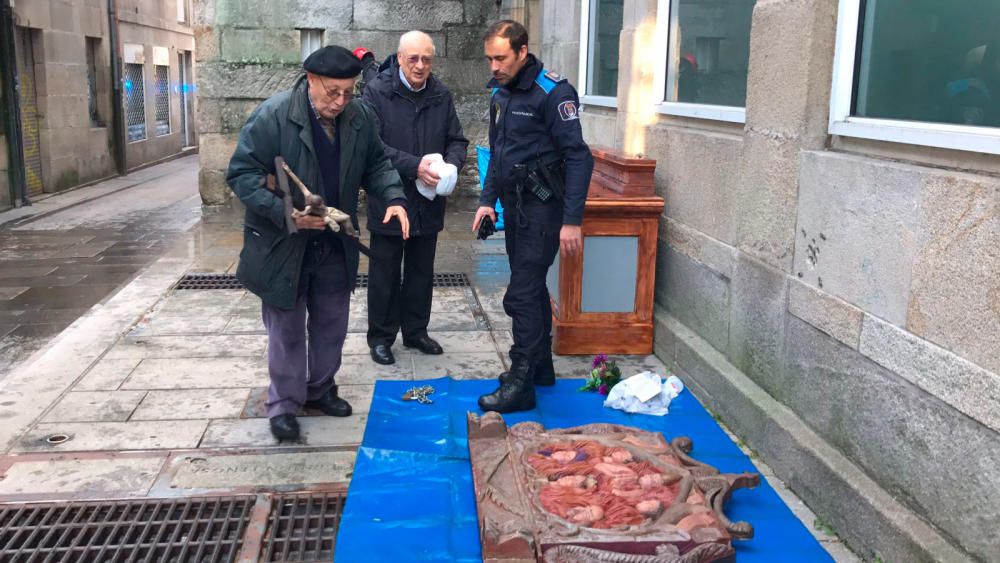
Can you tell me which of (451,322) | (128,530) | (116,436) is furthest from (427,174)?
(128,530)

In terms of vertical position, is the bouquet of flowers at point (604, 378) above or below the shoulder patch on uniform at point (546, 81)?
below

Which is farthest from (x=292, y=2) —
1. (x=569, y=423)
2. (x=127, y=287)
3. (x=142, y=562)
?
(x=142, y=562)

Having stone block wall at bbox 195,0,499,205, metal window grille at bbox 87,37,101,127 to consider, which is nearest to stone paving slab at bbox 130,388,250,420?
stone block wall at bbox 195,0,499,205

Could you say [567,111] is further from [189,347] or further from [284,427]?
[189,347]

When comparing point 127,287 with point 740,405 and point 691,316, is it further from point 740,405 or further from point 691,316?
point 740,405

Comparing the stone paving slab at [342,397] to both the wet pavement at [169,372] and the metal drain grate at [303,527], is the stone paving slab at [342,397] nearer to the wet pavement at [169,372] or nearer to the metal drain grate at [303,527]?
the wet pavement at [169,372]

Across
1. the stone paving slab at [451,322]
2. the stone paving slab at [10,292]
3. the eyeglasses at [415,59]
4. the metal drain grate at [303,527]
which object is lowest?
the metal drain grate at [303,527]

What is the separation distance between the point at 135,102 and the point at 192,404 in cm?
1544

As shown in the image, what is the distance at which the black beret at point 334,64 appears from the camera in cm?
387

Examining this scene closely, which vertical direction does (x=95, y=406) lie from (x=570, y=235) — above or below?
below

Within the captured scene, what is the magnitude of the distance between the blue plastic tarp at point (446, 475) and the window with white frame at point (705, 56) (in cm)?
Result: 168

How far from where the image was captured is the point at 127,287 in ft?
23.7

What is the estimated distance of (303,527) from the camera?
3.50 metres

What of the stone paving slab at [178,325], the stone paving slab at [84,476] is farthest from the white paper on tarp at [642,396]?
the stone paving slab at [178,325]
